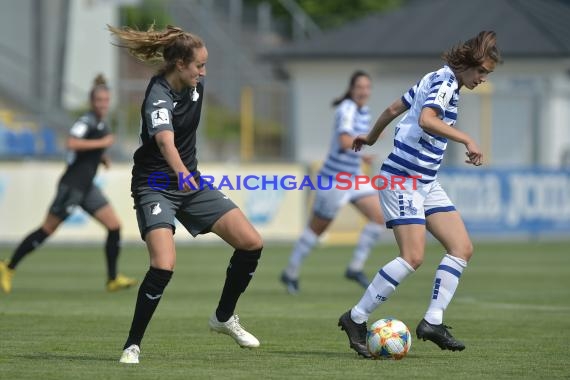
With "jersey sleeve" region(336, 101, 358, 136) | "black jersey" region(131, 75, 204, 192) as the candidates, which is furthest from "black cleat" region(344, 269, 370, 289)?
"black jersey" region(131, 75, 204, 192)

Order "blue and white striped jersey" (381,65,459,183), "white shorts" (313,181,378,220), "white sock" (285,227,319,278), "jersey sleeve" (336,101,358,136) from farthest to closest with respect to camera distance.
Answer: "white sock" (285,227,319,278) → "white shorts" (313,181,378,220) → "jersey sleeve" (336,101,358,136) → "blue and white striped jersey" (381,65,459,183)

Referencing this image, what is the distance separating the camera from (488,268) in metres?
18.3

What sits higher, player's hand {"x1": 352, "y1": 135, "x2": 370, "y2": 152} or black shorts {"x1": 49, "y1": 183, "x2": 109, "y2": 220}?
player's hand {"x1": 352, "y1": 135, "x2": 370, "y2": 152}

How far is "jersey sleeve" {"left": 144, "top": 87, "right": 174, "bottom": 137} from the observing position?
819cm

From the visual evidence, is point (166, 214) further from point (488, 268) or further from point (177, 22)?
point (177, 22)

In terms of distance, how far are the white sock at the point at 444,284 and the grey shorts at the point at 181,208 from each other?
60.8 inches

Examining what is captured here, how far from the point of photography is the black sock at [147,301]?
824cm

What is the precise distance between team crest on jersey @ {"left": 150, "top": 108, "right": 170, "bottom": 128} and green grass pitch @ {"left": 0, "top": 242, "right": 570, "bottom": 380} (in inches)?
61.4

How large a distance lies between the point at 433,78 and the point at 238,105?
26.5 metres

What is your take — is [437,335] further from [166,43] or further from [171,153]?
[166,43]

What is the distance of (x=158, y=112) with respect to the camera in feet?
27.0

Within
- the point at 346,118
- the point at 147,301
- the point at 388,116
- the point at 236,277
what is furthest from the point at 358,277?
the point at 147,301

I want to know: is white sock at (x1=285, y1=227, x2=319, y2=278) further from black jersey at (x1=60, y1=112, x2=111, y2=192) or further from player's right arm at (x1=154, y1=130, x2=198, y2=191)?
player's right arm at (x1=154, y1=130, x2=198, y2=191)

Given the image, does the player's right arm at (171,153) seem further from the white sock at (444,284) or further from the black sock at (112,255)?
the black sock at (112,255)
